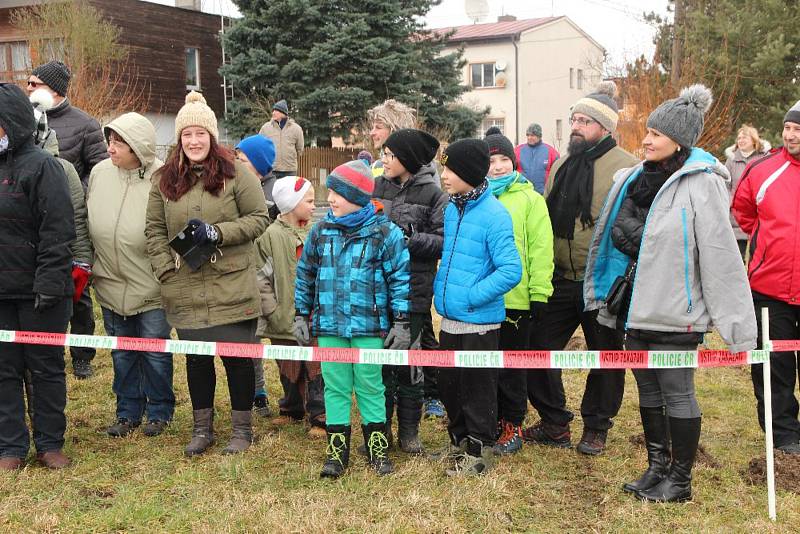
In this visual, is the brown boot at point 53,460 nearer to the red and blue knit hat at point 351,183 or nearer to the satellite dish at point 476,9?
the red and blue knit hat at point 351,183

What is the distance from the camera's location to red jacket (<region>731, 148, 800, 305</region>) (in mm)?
5012

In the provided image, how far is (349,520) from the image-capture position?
4.01 m

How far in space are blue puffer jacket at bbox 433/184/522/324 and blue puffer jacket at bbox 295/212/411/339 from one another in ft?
0.86

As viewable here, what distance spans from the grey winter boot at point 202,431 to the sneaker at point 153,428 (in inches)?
16.3

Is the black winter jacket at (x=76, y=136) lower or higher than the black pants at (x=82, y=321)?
higher

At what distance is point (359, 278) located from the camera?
15.0 ft

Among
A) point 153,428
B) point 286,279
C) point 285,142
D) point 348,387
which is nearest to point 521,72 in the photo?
point 285,142

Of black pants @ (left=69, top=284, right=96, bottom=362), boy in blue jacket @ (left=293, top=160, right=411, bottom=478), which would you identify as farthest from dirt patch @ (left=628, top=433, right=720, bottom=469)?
black pants @ (left=69, top=284, right=96, bottom=362)

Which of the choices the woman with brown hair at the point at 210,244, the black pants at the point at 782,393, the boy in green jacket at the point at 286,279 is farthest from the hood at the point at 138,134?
the black pants at the point at 782,393

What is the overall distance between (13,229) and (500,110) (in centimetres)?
3949

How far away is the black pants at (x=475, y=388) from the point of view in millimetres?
4695

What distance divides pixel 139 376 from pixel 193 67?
26478mm

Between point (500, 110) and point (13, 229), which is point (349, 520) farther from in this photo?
point (500, 110)

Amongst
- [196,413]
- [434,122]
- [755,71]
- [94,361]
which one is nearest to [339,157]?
[434,122]
